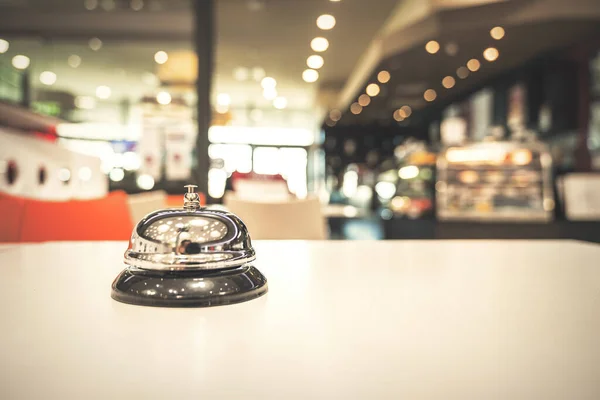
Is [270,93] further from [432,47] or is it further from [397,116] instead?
[432,47]

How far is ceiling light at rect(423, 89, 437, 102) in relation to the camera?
8992mm

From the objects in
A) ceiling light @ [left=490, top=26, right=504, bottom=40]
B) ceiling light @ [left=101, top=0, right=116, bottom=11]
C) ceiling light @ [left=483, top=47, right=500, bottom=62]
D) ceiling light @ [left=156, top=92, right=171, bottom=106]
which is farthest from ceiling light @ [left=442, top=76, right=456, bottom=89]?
ceiling light @ [left=101, top=0, right=116, bottom=11]

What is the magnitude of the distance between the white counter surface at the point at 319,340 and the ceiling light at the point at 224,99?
1129 centimetres

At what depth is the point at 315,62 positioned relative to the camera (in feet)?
26.9

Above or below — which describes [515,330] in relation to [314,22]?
below

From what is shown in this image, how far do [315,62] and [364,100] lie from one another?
216cm

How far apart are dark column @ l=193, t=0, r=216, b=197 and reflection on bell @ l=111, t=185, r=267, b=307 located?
3383 mm

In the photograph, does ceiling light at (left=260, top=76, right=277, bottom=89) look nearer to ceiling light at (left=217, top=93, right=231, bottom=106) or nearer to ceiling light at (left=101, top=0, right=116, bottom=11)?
ceiling light at (left=217, top=93, right=231, bottom=106)

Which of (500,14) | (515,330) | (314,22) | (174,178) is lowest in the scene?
(515,330)

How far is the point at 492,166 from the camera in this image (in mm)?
4871

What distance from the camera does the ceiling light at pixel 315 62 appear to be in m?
7.90

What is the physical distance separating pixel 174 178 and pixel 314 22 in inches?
127

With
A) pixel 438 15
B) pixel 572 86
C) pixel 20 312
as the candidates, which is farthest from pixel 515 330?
pixel 572 86

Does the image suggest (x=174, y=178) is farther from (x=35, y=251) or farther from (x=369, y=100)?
(x=369, y=100)
